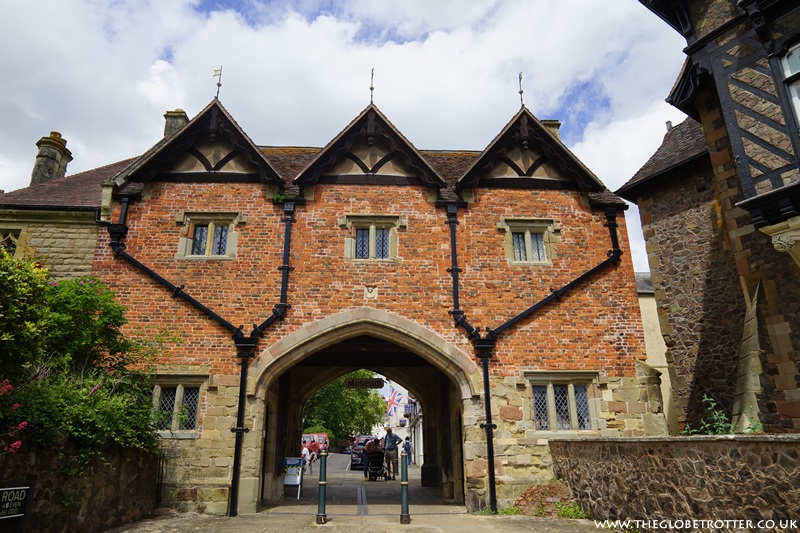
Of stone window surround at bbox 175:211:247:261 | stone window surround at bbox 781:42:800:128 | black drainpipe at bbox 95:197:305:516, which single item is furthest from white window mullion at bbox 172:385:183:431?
stone window surround at bbox 781:42:800:128

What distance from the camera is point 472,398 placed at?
35.7ft

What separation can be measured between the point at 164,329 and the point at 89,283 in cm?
195

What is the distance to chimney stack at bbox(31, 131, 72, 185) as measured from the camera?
15047 mm

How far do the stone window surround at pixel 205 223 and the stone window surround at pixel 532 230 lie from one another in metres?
5.92

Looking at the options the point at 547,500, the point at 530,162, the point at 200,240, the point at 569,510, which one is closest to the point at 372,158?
the point at 530,162

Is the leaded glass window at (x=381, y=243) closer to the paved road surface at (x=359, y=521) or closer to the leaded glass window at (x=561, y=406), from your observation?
the leaded glass window at (x=561, y=406)

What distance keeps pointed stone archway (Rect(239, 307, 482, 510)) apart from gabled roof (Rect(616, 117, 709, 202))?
252 inches

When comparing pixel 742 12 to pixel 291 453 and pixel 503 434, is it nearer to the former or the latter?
pixel 503 434

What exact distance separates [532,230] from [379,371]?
6.69m

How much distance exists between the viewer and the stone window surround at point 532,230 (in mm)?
12039

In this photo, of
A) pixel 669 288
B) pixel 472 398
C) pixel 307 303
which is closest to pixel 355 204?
pixel 307 303

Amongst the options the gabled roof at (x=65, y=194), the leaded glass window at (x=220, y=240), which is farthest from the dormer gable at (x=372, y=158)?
the gabled roof at (x=65, y=194)

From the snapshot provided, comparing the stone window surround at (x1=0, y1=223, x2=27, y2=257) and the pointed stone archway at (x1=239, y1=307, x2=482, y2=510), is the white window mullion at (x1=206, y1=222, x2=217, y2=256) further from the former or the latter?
the stone window surround at (x1=0, y1=223, x2=27, y2=257)

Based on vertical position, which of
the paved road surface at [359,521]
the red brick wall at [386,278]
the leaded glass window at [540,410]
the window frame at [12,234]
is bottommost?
the paved road surface at [359,521]
